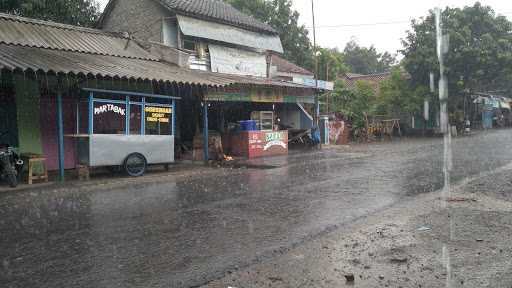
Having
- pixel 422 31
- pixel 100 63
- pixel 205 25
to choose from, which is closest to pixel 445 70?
pixel 422 31

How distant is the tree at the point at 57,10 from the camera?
2073 cm

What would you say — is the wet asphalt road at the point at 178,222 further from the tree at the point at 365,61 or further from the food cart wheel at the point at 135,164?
the tree at the point at 365,61

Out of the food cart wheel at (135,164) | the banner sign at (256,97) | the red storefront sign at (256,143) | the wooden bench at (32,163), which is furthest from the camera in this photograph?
the red storefront sign at (256,143)

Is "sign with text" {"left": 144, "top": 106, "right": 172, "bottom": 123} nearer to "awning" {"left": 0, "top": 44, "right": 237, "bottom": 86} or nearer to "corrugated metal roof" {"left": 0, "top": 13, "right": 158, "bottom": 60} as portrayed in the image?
"awning" {"left": 0, "top": 44, "right": 237, "bottom": 86}

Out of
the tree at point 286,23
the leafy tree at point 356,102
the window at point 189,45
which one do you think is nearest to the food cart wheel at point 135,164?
the window at point 189,45

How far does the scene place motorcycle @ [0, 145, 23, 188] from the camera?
10.7m

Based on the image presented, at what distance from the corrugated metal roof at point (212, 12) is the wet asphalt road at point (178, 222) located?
1014cm

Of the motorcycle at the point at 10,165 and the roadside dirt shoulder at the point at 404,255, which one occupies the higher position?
the motorcycle at the point at 10,165

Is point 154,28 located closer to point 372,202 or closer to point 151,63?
point 151,63

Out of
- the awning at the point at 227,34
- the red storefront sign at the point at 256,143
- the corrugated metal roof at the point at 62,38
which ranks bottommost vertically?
the red storefront sign at the point at 256,143

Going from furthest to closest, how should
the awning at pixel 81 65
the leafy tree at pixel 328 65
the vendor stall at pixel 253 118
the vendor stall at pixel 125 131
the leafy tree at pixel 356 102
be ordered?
1. the leafy tree at pixel 328 65
2. the leafy tree at pixel 356 102
3. the vendor stall at pixel 253 118
4. the vendor stall at pixel 125 131
5. the awning at pixel 81 65

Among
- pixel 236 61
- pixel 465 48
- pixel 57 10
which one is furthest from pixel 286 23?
pixel 57 10

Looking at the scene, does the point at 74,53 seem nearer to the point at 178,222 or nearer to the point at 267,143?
the point at 267,143

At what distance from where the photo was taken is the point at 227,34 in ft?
69.9
